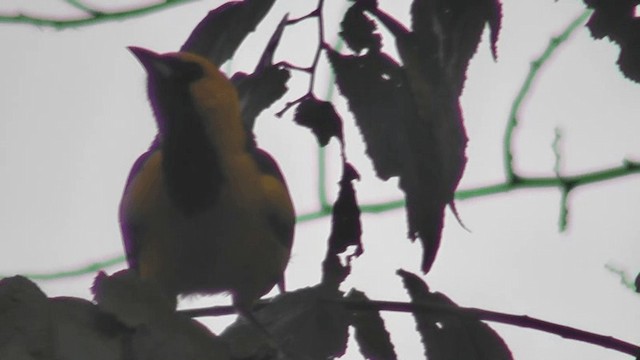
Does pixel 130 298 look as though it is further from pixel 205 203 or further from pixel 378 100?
pixel 205 203

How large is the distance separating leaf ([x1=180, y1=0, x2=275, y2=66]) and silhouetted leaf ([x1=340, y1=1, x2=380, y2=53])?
3.0 inches

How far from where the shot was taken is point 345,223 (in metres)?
0.98

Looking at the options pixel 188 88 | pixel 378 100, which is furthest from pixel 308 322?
pixel 188 88

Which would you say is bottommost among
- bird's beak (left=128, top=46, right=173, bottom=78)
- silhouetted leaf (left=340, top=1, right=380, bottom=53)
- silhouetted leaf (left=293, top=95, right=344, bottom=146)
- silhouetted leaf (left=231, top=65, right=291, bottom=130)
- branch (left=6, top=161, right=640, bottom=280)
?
branch (left=6, top=161, right=640, bottom=280)

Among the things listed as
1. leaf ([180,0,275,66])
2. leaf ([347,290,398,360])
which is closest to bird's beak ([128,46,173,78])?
leaf ([180,0,275,66])

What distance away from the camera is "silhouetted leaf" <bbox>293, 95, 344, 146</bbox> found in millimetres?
978

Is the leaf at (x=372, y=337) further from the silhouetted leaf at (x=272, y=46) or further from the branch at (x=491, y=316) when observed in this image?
the silhouetted leaf at (x=272, y=46)

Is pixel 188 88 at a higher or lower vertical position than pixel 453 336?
higher

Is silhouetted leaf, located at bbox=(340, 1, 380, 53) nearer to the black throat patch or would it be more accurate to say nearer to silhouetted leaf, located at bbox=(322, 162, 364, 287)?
silhouetted leaf, located at bbox=(322, 162, 364, 287)

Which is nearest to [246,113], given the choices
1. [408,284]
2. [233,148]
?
[408,284]

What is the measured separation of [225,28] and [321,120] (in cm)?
13

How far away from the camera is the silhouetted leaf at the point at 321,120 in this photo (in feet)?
3.21

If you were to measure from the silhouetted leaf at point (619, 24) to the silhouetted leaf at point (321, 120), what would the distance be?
0.83 feet

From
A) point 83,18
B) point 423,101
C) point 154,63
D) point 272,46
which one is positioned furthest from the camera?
point 83,18
